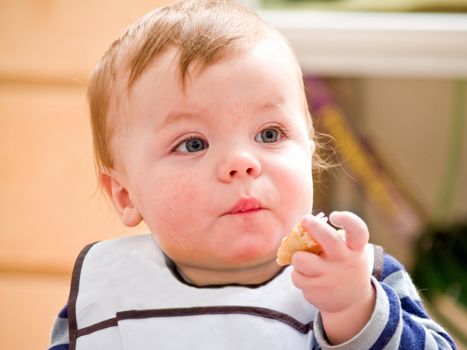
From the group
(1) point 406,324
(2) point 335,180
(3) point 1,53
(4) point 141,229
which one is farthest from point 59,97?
(1) point 406,324

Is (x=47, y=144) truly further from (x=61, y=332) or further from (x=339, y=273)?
(x=339, y=273)

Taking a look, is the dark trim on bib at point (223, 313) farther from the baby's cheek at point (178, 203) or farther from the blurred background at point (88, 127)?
the blurred background at point (88, 127)

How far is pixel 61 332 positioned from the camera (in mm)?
821

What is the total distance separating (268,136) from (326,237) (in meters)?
0.18

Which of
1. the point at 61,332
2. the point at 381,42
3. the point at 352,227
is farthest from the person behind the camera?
the point at 381,42

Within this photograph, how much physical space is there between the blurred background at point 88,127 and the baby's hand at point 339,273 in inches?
36.1

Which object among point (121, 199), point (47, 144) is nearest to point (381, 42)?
point (47, 144)

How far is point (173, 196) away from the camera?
2.41 feet

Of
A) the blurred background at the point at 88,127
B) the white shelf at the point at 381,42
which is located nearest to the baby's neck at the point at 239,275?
the blurred background at the point at 88,127

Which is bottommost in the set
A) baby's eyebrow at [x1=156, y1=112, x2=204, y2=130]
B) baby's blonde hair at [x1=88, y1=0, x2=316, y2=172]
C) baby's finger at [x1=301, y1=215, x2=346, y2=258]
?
baby's finger at [x1=301, y1=215, x2=346, y2=258]

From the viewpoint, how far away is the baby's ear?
842 mm

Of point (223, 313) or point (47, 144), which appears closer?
point (223, 313)

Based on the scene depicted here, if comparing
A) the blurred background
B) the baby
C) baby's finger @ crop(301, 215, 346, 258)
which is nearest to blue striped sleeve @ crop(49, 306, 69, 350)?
the baby

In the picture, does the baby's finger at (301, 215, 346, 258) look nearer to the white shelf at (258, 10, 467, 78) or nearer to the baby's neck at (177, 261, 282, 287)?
the baby's neck at (177, 261, 282, 287)
